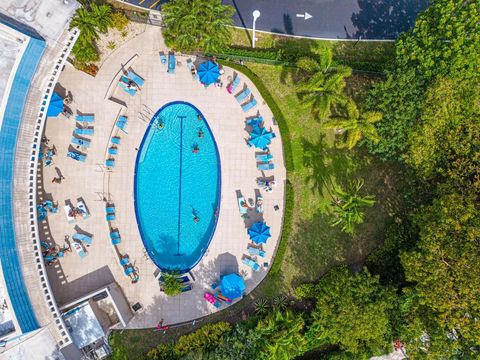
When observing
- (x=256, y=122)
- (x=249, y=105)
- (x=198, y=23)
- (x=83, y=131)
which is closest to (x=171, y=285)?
(x=83, y=131)

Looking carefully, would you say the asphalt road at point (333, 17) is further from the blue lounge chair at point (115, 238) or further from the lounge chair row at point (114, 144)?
the blue lounge chair at point (115, 238)

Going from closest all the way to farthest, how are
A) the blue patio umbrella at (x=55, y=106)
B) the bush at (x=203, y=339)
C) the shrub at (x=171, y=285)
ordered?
the bush at (x=203, y=339) < the blue patio umbrella at (x=55, y=106) < the shrub at (x=171, y=285)

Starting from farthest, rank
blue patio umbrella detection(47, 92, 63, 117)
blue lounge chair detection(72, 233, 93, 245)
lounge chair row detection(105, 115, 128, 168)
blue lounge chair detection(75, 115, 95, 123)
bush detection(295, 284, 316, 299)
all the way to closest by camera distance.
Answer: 1. lounge chair row detection(105, 115, 128, 168)
2. blue lounge chair detection(75, 115, 95, 123)
3. bush detection(295, 284, 316, 299)
4. blue lounge chair detection(72, 233, 93, 245)
5. blue patio umbrella detection(47, 92, 63, 117)

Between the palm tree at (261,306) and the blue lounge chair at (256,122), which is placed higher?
the blue lounge chair at (256,122)

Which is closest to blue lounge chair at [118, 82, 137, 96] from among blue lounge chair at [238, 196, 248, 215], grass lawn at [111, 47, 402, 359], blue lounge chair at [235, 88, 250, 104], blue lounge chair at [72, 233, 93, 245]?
blue lounge chair at [235, 88, 250, 104]

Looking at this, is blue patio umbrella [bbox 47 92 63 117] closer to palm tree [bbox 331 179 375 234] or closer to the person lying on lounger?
the person lying on lounger

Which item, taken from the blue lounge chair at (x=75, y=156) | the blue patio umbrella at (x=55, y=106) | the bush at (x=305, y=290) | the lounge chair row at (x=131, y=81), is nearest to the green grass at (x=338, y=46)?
the lounge chair row at (x=131, y=81)

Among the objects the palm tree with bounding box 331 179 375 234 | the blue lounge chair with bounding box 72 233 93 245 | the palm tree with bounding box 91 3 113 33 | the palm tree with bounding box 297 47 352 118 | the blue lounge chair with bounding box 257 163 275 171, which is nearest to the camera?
the palm tree with bounding box 297 47 352 118
